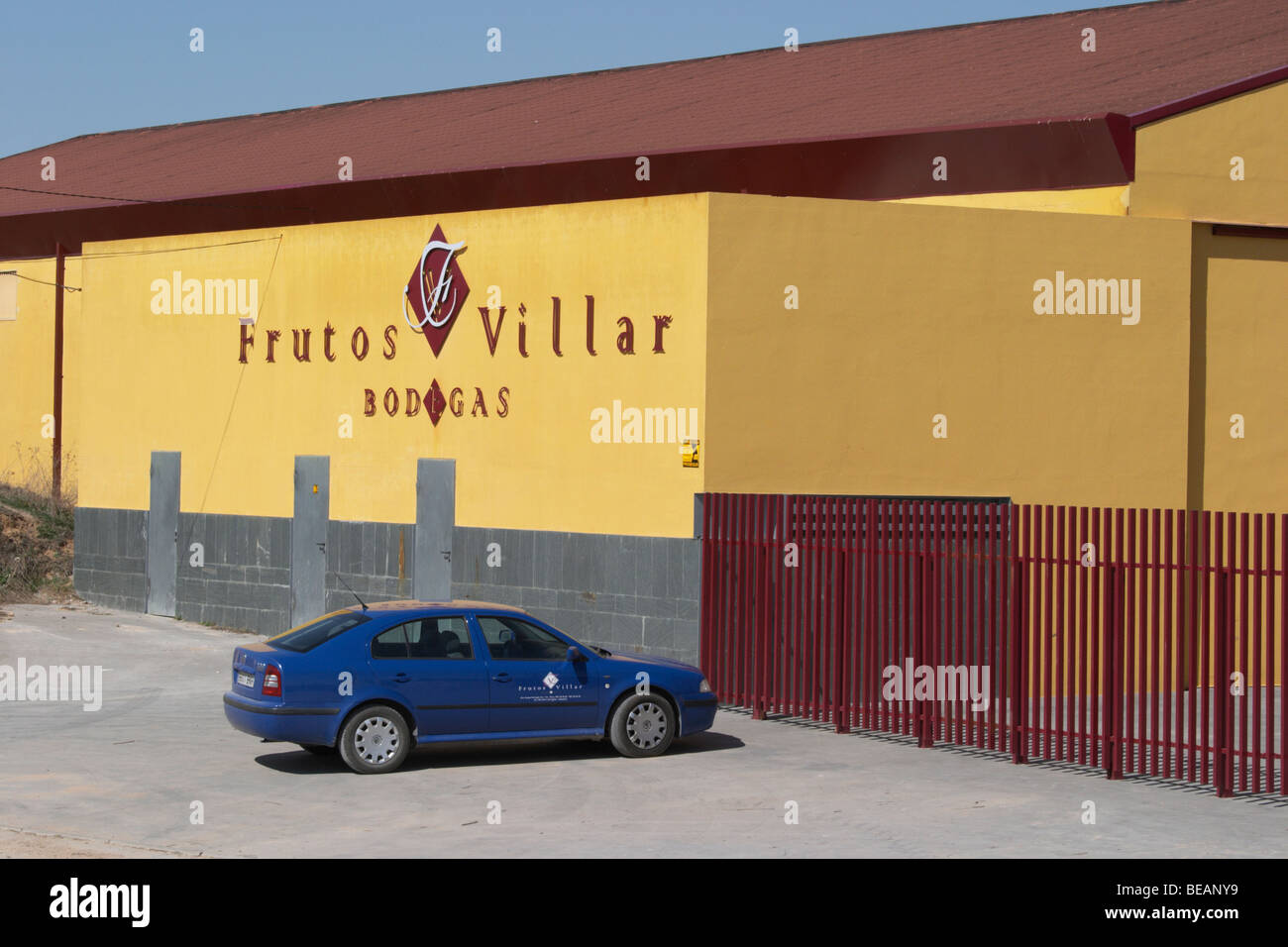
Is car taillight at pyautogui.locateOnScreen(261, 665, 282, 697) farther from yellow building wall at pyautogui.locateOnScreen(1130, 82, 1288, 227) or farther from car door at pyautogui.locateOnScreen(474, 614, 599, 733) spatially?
yellow building wall at pyautogui.locateOnScreen(1130, 82, 1288, 227)

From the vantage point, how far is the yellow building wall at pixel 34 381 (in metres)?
30.5

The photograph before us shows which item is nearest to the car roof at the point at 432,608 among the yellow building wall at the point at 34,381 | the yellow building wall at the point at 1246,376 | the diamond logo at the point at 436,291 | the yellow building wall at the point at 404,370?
the yellow building wall at the point at 404,370

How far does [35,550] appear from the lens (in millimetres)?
26422

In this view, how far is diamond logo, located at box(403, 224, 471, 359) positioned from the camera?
20.5m

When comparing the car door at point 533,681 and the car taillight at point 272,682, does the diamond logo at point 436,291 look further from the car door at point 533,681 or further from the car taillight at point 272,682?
the car taillight at point 272,682

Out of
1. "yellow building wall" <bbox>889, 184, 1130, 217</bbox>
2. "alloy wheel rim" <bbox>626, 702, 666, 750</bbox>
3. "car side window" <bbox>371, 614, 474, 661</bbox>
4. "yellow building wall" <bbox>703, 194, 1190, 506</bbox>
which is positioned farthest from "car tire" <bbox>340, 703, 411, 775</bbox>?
"yellow building wall" <bbox>889, 184, 1130, 217</bbox>

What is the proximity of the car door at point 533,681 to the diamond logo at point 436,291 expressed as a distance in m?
7.96

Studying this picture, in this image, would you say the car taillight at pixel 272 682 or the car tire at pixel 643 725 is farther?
the car tire at pixel 643 725

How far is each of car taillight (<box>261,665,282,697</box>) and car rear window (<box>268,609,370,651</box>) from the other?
A: 0.32 meters

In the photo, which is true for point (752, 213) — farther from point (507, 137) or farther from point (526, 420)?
point (507, 137)

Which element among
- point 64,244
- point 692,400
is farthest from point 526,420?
point 64,244

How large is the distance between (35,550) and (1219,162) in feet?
63.2

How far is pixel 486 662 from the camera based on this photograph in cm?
1312

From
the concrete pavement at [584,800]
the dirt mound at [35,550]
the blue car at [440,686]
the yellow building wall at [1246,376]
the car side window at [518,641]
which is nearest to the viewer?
the concrete pavement at [584,800]
